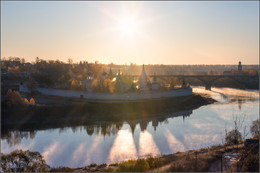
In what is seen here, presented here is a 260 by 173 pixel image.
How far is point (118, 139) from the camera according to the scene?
19.5 m

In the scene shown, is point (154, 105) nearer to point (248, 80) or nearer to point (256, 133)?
point (256, 133)

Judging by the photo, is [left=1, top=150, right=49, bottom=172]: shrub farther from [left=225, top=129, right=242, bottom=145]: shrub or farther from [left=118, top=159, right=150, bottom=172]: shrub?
[left=225, top=129, right=242, bottom=145]: shrub

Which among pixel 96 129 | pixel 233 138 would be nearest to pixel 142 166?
pixel 233 138

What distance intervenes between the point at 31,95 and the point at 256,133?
28.1 metres

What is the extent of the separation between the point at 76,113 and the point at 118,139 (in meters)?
9.48

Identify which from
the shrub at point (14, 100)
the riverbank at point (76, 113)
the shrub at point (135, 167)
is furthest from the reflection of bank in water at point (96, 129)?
the shrub at point (135, 167)

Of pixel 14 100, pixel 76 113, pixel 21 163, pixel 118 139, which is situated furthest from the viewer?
pixel 14 100

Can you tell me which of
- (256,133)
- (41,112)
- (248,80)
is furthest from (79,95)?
(248,80)

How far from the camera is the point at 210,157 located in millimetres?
11852

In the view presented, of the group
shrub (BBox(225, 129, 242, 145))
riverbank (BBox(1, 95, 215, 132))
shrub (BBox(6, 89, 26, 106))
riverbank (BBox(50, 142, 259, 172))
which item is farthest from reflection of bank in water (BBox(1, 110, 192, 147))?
shrub (BBox(225, 129, 242, 145))

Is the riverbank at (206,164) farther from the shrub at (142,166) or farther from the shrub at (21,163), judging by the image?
the shrub at (21,163)

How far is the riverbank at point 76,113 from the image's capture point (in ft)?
80.7

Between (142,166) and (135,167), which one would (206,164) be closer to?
(142,166)

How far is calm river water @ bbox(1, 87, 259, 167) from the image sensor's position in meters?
16.2
